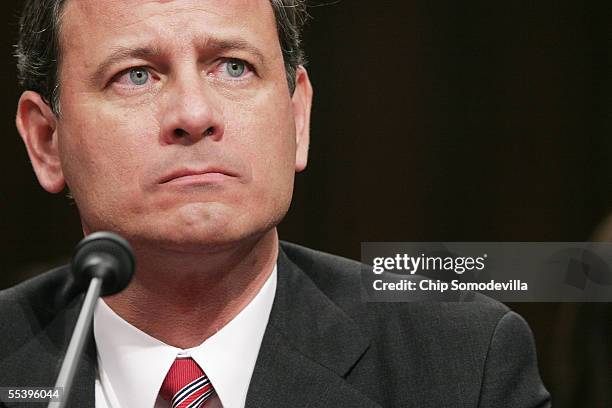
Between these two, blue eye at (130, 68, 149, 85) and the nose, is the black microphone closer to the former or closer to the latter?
the nose

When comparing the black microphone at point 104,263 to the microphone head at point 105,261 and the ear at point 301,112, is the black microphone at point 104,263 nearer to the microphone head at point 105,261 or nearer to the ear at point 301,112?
the microphone head at point 105,261

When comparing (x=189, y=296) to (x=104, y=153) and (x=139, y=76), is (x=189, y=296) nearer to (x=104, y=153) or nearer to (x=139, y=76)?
(x=104, y=153)

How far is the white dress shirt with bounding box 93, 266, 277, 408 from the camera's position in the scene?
1.93m

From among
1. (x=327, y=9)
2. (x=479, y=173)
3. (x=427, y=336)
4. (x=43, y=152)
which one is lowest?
(x=427, y=336)

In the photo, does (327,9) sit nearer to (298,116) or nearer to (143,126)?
(298,116)

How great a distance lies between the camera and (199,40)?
6.11 feet

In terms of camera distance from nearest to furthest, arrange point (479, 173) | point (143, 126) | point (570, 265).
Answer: point (143, 126) → point (570, 265) → point (479, 173)

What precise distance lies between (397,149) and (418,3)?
35cm

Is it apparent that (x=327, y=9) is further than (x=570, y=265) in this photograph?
Yes

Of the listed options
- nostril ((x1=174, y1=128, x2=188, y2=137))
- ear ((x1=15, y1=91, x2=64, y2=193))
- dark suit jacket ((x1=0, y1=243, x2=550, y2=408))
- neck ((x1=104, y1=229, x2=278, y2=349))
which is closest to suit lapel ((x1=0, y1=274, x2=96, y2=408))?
dark suit jacket ((x1=0, y1=243, x2=550, y2=408))

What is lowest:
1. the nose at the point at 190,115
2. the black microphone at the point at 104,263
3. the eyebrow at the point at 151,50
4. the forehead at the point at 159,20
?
the black microphone at the point at 104,263

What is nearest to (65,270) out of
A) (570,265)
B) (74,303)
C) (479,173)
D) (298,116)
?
(74,303)

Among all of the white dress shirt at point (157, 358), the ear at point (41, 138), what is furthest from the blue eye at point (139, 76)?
the white dress shirt at point (157, 358)

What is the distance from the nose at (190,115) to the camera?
1776 mm
